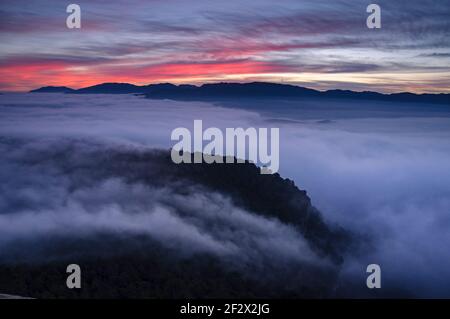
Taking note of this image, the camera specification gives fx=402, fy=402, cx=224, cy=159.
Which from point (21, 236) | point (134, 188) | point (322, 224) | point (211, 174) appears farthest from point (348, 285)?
point (21, 236)

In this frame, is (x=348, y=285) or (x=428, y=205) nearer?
→ (x=348, y=285)

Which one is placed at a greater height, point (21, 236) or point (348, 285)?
point (21, 236)

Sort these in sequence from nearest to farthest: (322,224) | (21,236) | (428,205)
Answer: (21,236) < (322,224) < (428,205)

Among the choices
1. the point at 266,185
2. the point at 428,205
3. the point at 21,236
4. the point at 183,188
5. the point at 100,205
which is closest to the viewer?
the point at 21,236
